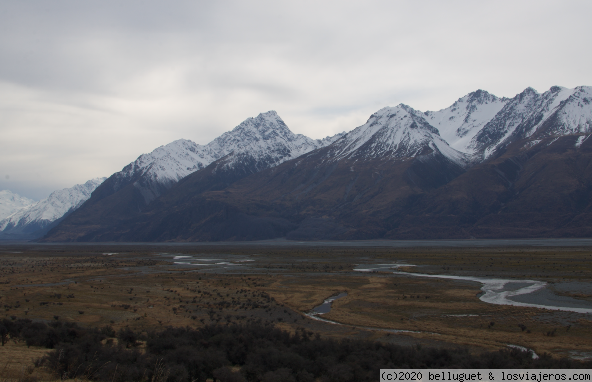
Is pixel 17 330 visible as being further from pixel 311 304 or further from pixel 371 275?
pixel 371 275

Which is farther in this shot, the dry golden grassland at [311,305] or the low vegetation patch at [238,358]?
the dry golden grassland at [311,305]

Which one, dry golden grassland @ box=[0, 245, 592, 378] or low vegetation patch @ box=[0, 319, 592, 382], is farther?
dry golden grassland @ box=[0, 245, 592, 378]

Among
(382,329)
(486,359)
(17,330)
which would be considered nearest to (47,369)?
(17,330)

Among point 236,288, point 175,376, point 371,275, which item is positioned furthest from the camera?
point 371,275

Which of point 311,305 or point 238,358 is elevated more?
point 238,358

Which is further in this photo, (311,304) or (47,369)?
(311,304)

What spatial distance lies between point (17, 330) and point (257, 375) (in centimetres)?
A: 2022

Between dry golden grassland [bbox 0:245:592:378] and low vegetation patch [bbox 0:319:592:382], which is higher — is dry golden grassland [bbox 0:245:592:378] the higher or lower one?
the lower one

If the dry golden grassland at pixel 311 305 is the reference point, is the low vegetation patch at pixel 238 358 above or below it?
above

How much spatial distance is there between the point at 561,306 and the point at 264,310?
102 feet

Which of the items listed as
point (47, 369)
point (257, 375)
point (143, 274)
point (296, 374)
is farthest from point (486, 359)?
point (143, 274)

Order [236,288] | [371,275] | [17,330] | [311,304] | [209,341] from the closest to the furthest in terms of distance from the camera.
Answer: [209,341] < [17,330] < [311,304] < [236,288] < [371,275]

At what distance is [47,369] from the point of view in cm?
2353

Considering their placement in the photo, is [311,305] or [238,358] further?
[311,305]
